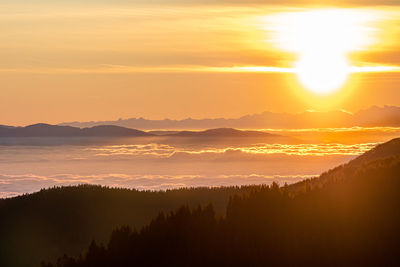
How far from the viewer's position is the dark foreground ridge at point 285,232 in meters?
109

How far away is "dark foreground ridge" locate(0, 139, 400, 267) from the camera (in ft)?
357

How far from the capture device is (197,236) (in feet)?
416

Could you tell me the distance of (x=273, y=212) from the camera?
12825 centimetres

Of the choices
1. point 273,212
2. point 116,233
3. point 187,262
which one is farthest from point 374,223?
point 116,233

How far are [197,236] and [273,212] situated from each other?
13499 millimetres

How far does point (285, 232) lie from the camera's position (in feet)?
393

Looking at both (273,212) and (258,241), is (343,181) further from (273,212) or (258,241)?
(258,241)

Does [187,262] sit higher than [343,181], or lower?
lower

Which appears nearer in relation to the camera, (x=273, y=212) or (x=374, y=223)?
(x=374, y=223)

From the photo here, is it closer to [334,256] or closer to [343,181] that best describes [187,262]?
[334,256]

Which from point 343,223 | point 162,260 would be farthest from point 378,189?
point 162,260

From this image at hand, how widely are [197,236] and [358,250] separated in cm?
3011

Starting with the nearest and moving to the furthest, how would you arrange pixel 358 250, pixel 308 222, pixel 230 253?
pixel 358 250 → pixel 230 253 → pixel 308 222

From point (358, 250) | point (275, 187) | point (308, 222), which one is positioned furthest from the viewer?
point (275, 187)
